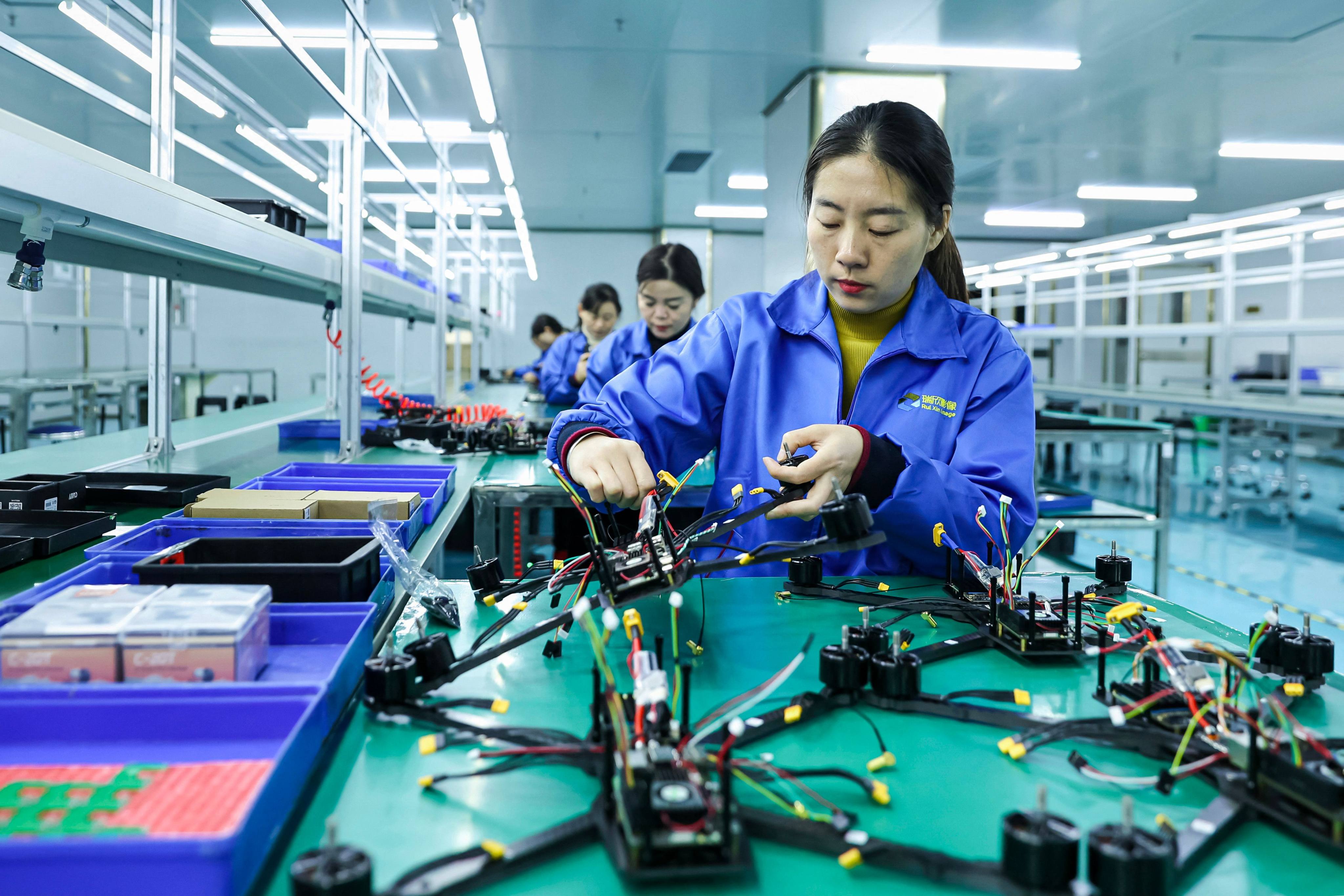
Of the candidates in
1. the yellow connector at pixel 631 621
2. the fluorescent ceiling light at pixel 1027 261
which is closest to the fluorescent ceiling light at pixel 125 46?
the yellow connector at pixel 631 621

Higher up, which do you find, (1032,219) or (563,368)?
(1032,219)

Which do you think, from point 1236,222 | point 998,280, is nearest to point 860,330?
point 1236,222

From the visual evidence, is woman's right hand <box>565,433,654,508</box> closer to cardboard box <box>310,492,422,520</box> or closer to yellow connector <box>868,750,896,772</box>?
cardboard box <box>310,492,422,520</box>

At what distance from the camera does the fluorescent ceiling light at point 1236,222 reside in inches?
186

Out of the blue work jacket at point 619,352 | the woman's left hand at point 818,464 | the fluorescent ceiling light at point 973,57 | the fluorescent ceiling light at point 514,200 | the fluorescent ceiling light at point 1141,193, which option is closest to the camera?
the woman's left hand at point 818,464

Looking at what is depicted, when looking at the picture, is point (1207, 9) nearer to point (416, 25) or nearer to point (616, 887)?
point (416, 25)

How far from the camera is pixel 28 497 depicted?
1445 mm

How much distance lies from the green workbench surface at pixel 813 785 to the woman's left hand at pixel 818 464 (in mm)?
180

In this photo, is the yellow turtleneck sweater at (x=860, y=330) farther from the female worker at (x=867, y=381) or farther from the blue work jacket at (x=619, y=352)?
the blue work jacket at (x=619, y=352)

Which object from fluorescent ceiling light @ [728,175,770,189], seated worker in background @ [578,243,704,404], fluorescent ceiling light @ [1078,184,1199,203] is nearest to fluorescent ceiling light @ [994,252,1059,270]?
fluorescent ceiling light @ [1078,184,1199,203]

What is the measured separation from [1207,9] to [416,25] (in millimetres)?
4399

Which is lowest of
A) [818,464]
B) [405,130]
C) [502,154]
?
[818,464]

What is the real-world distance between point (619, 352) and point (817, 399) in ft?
8.26

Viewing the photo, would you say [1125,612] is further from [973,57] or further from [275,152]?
[973,57]
